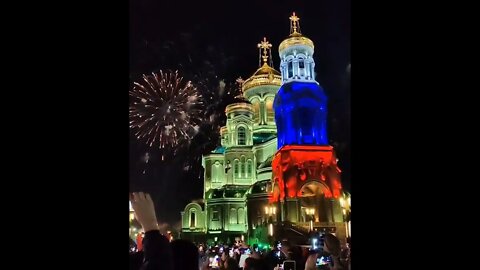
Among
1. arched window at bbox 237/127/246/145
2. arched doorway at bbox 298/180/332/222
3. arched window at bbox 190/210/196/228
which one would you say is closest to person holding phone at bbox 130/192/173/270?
arched window at bbox 190/210/196/228

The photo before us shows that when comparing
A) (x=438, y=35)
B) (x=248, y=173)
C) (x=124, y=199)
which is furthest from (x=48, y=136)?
(x=248, y=173)

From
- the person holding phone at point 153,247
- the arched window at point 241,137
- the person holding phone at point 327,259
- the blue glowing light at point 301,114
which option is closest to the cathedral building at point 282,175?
the blue glowing light at point 301,114

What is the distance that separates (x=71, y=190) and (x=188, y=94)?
1.37m

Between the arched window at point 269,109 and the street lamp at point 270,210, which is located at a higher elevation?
the arched window at point 269,109

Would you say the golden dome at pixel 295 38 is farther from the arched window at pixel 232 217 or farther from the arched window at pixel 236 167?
the arched window at pixel 236 167

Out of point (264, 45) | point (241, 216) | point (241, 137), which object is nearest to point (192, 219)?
point (241, 216)

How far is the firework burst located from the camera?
123 inches

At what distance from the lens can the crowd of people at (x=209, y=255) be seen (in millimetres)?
2221

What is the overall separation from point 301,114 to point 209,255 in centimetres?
165

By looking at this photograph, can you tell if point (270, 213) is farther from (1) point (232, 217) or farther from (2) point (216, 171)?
(2) point (216, 171)

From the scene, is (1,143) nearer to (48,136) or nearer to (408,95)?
(48,136)

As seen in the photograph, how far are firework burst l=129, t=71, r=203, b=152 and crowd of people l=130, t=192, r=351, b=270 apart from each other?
70cm

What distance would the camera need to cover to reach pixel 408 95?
2662mm

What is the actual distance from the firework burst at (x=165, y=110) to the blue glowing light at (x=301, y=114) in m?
0.84
